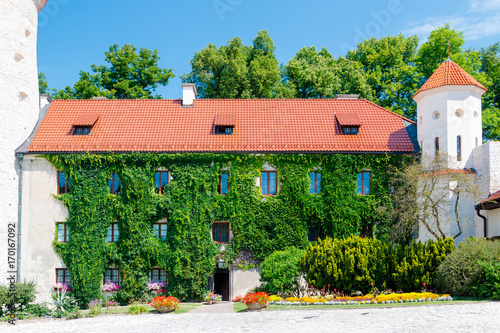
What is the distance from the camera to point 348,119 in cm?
3055

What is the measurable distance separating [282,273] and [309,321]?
21.7ft

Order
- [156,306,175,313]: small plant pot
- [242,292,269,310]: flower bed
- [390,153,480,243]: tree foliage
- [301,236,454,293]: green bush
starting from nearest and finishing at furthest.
Result: [242,292,269,310]: flower bed → [156,306,175,313]: small plant pot → [301,236,454,293]: green bush → [390,153,480,243]: tree foliage

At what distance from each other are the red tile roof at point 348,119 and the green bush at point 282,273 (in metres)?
8.15

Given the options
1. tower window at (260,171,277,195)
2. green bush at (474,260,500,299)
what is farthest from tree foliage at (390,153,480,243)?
tower window at (260,171,277,195)

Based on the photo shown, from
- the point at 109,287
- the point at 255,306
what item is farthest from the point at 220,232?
the point at 255,306

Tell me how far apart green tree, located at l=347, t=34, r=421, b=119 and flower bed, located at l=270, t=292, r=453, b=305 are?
20.9 m

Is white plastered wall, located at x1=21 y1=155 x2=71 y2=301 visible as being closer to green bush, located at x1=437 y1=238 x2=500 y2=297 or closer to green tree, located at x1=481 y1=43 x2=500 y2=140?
green bush, located at x1=437 y1=238 x2=500 y2=297

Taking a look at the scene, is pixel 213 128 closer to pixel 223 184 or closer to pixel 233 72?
pixel 223 184

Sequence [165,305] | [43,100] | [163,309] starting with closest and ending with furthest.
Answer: [165,305] → [163,309] → [43,100]

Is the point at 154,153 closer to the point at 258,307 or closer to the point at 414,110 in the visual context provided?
the point at 258,307

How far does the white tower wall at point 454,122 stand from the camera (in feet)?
90.1

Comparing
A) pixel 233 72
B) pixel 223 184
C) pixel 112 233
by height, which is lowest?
pixel 112 233

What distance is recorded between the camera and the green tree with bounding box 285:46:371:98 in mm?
41094

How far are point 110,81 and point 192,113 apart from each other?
539 inches
